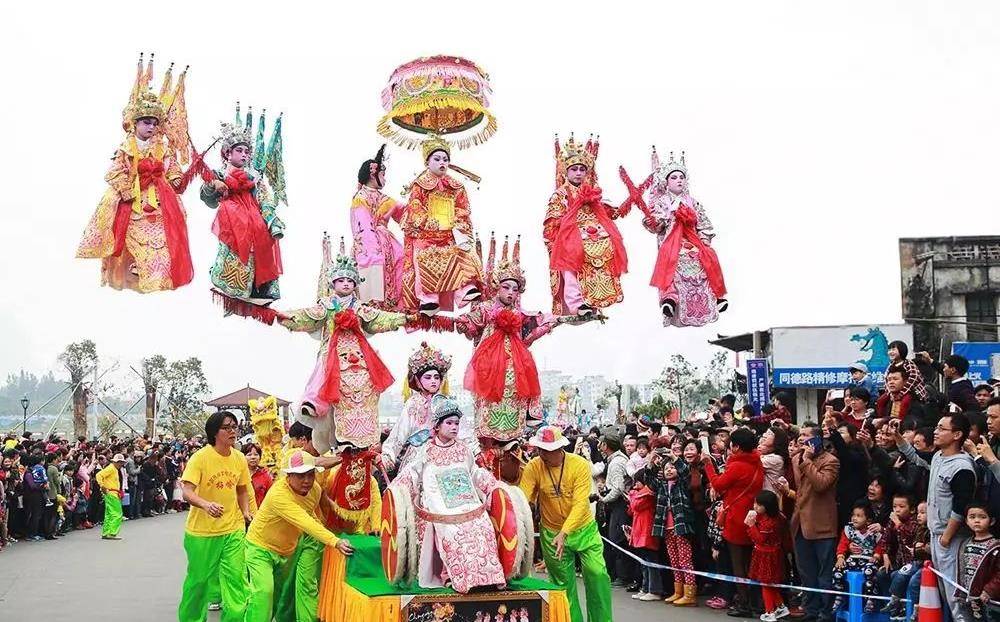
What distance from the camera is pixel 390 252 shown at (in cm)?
875

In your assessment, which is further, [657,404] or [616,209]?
[657,404]

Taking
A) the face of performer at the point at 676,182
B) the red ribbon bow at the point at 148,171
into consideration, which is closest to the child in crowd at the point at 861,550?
the face of performer at the point at 676,182

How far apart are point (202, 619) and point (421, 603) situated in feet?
7.29

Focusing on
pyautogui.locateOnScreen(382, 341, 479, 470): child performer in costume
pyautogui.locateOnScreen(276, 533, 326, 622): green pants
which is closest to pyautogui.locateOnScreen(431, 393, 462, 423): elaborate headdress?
pyautogui.locateOnScreen(382, 341, 479, 470): child performer in costume

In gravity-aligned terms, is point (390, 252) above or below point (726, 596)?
above

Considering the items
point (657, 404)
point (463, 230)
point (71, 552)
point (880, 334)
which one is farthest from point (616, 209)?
point (657, 404)

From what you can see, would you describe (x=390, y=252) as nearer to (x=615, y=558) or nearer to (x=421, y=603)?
(x=421, y=603)

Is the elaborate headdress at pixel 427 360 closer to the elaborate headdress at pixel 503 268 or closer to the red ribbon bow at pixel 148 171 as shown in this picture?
the elaborate headdress at pixel 503 268

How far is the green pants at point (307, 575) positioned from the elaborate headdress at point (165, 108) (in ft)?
9.73

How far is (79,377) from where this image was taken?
38438mm

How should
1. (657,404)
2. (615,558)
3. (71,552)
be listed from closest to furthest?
(615,558), (71,552), (657,404)

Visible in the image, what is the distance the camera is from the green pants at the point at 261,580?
6.98m

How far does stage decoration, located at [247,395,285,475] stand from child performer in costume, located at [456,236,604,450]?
8.86 ft

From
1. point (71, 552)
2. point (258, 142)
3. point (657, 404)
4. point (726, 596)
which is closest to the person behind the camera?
point (258, 142)
